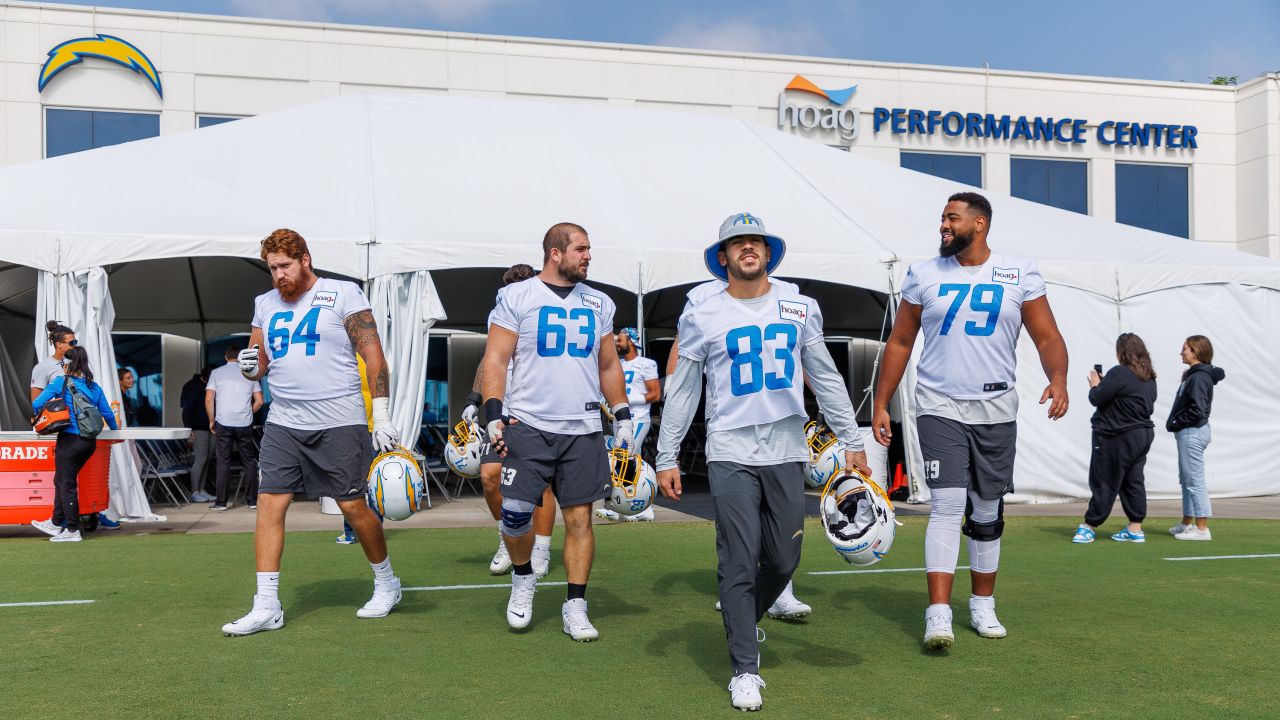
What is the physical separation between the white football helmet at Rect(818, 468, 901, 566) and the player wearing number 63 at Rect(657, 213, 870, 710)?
263mm

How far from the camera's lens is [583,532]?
5500mm

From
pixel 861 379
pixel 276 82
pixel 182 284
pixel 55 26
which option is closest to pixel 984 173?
pixel 861 379

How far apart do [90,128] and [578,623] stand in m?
21.6

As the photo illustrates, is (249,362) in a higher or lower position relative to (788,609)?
higher

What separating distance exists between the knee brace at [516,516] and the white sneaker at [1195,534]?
678 cm

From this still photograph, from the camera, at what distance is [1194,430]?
980 cm

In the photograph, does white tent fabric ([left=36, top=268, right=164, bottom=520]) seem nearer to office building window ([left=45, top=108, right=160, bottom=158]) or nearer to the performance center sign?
office building window ([left=45, top=108, right=160, bottom=158])

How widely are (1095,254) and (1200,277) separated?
1396 mm

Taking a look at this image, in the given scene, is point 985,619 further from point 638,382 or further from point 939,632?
point 638,382

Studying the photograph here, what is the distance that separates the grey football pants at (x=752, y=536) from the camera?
14.1 ft

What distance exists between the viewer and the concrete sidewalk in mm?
10516

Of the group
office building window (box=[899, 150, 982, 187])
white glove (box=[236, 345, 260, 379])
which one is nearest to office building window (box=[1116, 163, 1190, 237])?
office building window (box=[899, 150, 982, 187])

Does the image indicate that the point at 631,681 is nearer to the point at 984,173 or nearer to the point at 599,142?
the point at 599,142

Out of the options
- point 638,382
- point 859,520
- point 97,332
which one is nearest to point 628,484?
point 859,520
